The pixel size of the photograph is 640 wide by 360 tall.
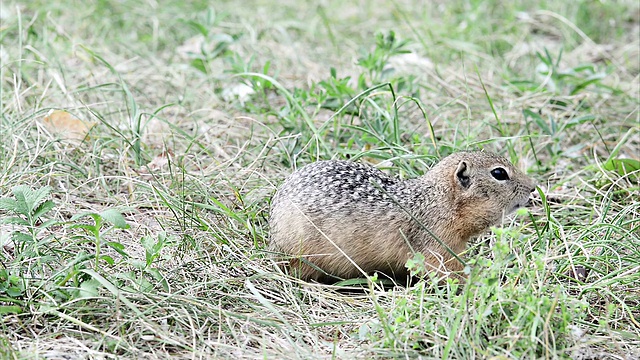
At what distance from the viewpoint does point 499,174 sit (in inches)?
164

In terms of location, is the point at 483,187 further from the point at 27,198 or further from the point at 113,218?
the point at 27,198

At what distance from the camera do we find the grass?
328 centimetres

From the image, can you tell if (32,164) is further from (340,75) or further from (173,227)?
(340,75)

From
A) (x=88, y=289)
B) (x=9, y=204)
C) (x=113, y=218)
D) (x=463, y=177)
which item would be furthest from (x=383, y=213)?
(x=9, y=204)

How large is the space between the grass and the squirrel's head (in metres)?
0.21

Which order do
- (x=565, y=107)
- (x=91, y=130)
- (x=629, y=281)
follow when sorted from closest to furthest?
1. (x=629, y=281)
2. (x=91, y=130)
3. (x=565, y=107)

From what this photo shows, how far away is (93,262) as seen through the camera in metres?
3.82

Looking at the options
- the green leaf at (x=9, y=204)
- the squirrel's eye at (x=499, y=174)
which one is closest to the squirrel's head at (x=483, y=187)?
the squirrel's eye at (x=499, y=174)

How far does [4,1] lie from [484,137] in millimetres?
4783

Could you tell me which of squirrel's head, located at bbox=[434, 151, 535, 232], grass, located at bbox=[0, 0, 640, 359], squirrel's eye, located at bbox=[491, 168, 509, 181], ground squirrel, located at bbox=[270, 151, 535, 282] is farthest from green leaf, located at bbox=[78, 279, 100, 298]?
squirrel's eye, located at bbox=[491, 168, 509, 181]

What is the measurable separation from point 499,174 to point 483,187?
12 centimetres

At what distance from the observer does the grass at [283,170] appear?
3281 millimetres

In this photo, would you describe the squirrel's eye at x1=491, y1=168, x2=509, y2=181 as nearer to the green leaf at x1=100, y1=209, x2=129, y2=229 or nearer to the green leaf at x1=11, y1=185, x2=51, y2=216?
the green leaf at x1=100, y1=209, x2=129, y2=229

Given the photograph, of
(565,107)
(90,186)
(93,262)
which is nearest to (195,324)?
(93,262)
